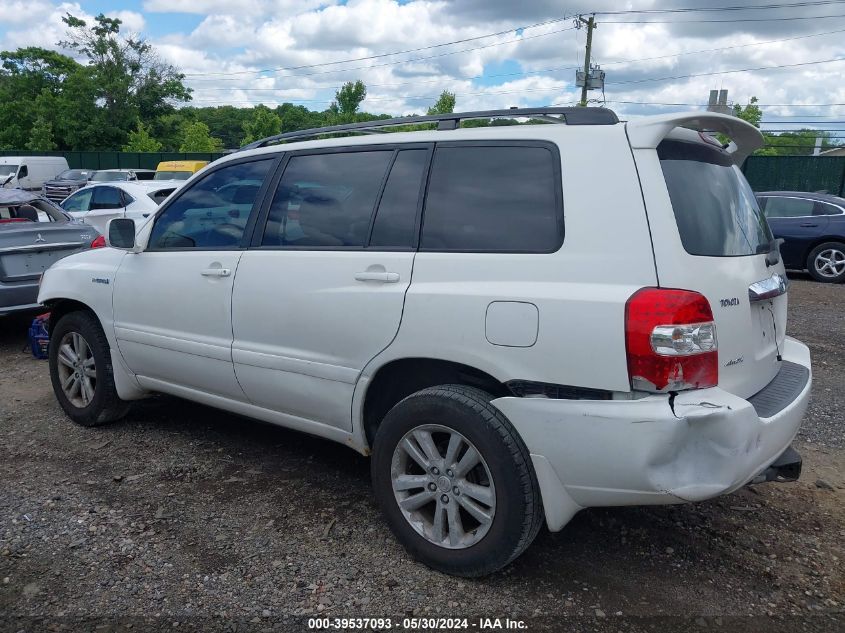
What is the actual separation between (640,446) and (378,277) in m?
1.31

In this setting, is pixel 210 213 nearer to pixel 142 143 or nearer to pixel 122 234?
pixel 122 234

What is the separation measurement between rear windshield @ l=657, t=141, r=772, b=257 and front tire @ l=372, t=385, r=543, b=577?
3.35ft

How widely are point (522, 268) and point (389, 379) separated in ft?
2.91

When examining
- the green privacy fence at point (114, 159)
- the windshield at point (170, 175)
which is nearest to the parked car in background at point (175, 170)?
the windshield at point (170, 175)

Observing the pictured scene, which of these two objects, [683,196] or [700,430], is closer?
[700,430]

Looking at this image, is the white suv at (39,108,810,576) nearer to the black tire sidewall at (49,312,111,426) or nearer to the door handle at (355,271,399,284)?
the door handle at (355,271,399,284)

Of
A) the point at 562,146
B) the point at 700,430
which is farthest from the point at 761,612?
the point at 562,146

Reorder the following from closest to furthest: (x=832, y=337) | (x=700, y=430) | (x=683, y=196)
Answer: (x=700, y=430) < (x=683, y=196) < (x=832, y=337)

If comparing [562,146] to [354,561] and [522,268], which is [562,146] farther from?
[354,561]

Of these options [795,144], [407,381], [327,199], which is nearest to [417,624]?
[407,381]

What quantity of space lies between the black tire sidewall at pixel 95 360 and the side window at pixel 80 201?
917cm

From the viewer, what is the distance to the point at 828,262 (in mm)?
12023

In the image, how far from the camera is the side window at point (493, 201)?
2.83m

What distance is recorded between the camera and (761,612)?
2.81 m
